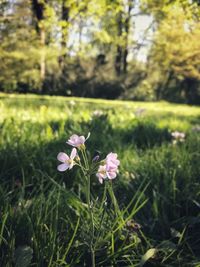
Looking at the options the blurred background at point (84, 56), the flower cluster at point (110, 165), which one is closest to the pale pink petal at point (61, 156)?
the flower cluster at point (110, 165)

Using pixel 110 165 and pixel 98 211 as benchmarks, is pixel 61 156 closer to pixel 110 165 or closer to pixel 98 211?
pixel 110 165

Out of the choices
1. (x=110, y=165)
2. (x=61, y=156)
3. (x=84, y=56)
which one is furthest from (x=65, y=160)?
(x=84, y=56)

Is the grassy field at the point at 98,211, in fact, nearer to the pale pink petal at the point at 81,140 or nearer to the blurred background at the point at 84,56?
the pale pink petal at the point at 81,140

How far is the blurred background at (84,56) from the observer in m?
16.2

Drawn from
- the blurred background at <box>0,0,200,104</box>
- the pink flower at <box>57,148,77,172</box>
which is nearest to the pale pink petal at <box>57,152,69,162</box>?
the pink flower at <box>57,148,77,172</box>

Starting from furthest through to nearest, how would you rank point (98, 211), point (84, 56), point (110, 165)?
point (84, 56)
point (98, 211)
point (110, 165)

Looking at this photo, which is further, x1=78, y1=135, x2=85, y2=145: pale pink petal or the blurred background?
the blurred background

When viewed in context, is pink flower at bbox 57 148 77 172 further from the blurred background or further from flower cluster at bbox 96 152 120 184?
the blurred background

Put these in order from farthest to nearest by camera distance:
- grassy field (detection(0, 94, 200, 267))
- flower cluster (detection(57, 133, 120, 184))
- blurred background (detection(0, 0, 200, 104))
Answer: blurred background (detection(0, 0, 200, 104))
grassy field (detection(0, 94, 200, 267))
flower cluster (detection(57, 133, 120, 184))

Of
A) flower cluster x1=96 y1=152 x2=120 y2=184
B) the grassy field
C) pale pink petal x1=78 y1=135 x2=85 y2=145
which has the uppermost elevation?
pale pink petal x1=78 y1=135 x2=85 y2=145

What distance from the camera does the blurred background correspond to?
1620 cm

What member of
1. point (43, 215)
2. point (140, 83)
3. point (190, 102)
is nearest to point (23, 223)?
point (43, 215)

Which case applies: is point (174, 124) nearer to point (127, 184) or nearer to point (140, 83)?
point (127, 184)

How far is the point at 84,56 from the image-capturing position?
20.8 m
